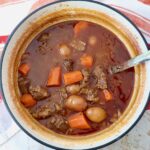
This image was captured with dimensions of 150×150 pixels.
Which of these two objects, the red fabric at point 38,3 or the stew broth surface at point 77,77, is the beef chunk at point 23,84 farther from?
the red fabric at point 38,3

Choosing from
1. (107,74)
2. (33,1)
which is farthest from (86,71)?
(33,1)

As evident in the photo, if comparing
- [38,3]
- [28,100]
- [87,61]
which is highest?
[38,3]

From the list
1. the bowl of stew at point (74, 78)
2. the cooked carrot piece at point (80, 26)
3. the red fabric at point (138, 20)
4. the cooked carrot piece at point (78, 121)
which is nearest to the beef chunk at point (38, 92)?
the bowl of stew at point (74, 78)

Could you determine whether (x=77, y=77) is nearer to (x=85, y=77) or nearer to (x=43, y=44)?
(x=85, y=77)

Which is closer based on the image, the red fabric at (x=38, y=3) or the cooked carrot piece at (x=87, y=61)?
the cooked carrot piece at (x=87, y=61)

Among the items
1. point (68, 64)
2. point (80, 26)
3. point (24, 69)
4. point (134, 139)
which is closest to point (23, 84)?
point (24, 69)

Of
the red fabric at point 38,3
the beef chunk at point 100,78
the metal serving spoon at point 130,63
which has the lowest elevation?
the beef chunk at point 100,78

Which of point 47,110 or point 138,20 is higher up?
point 138,20
